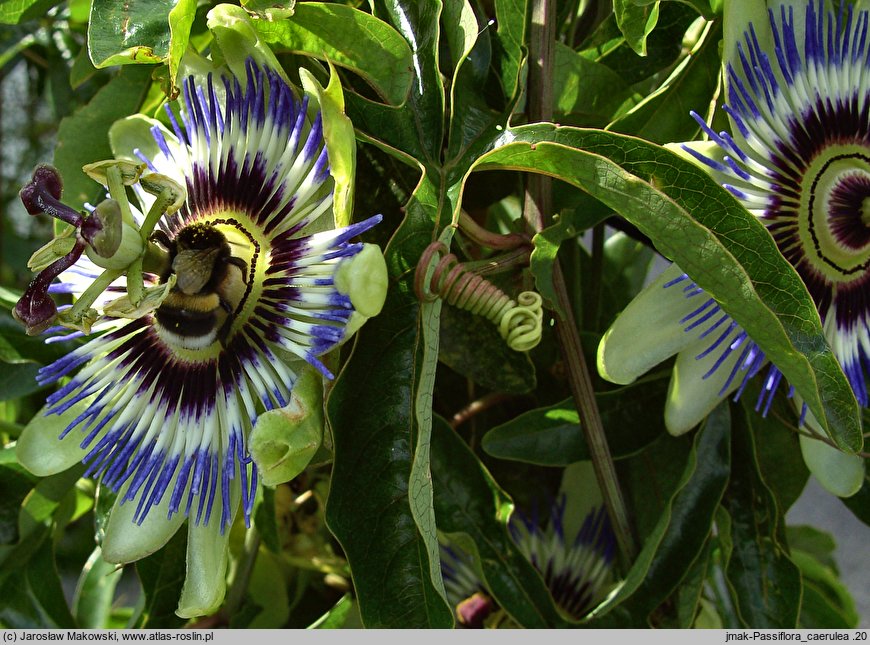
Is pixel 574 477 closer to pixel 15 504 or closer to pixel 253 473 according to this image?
pixel 253 473

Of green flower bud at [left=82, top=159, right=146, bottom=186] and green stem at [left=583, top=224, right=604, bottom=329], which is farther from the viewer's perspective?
green stem at [left=583, top=224, right=604, bottom=329]

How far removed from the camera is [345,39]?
2.32ft

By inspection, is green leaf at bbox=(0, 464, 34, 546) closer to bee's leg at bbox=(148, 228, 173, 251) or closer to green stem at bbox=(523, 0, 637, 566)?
bee's leg at bbox=(148, 228, 173, 251)

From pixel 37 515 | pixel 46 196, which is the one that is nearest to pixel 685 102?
pixel 46 196

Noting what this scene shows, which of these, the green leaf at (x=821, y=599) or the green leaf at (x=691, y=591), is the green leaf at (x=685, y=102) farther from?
the green leaf at (x=821, y=599)

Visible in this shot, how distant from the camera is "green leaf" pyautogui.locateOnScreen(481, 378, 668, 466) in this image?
2.76ft

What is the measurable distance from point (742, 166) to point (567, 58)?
0.19 metres

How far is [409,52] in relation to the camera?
714 millimetres

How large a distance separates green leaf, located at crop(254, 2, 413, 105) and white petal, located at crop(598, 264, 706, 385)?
248mm

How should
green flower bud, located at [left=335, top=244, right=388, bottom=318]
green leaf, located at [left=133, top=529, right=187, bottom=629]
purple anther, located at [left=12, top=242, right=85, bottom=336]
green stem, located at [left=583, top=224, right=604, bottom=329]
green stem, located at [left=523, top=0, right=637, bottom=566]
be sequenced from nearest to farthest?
green flower bud, located at [left=335, top=244, right=388, bottom=318]
purple anther, located at [left=12, top=242, right=85, bottom=336]
green stem, located at [left=523, top=0, right=637, bottom=566]
green leaf, located at [left=133, top=529, right=187, bottom=629]
green stem, located at [left=583, top=224, right=604, bottom=329]

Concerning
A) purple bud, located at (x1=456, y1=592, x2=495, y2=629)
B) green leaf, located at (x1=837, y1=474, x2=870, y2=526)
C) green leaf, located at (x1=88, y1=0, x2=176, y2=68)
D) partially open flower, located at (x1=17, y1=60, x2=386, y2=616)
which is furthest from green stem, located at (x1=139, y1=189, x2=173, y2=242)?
green leaf, located at (x1=837, y1=474, x2=870, y2=526)

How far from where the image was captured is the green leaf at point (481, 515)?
2.76 ft

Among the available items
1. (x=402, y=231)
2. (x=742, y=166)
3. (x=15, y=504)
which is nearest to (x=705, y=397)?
(x=742, y=166)

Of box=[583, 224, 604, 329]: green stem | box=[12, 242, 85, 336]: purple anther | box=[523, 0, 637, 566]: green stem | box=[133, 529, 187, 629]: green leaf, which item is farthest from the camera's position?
box=[583, 224, 604, 329]: green stem
